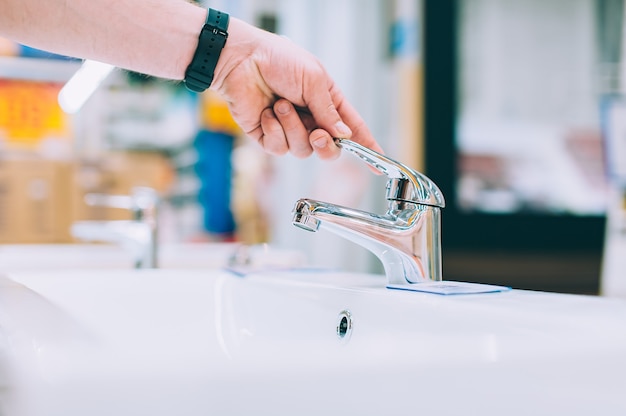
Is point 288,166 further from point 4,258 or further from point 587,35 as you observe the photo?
point 587,35

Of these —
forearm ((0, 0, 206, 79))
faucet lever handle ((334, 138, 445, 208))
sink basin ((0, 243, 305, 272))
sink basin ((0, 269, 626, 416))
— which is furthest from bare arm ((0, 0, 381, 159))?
sink basin ((0, 243, 305, 272))

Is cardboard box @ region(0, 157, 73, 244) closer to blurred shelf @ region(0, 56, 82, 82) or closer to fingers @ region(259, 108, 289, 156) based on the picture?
blurred shelf @ region(0, 56, 82, 82)

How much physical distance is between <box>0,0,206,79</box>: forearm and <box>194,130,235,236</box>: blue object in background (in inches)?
89.5

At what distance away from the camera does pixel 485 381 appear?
0.40 m

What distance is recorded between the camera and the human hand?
0.69 meters

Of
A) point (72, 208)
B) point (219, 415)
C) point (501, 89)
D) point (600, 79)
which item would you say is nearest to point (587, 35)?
point (600, 79)

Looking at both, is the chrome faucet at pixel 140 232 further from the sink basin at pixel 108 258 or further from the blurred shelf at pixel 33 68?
the blurred shelf at pixel 33 68

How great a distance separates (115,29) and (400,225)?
0.32 m

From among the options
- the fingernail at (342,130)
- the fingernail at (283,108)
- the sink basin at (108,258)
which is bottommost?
the sink basin at (108,258)

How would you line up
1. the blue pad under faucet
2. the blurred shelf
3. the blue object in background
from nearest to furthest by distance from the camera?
the blue pad under faucet < the blurred shelf < the blue object in background

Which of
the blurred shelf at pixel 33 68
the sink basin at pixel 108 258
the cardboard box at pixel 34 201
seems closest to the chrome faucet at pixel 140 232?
the sink basin at pixel 108 258

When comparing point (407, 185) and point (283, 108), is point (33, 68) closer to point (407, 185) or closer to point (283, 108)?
point (283, 108)

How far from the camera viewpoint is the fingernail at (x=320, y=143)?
71cm

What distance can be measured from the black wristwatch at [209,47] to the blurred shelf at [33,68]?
1748mm
